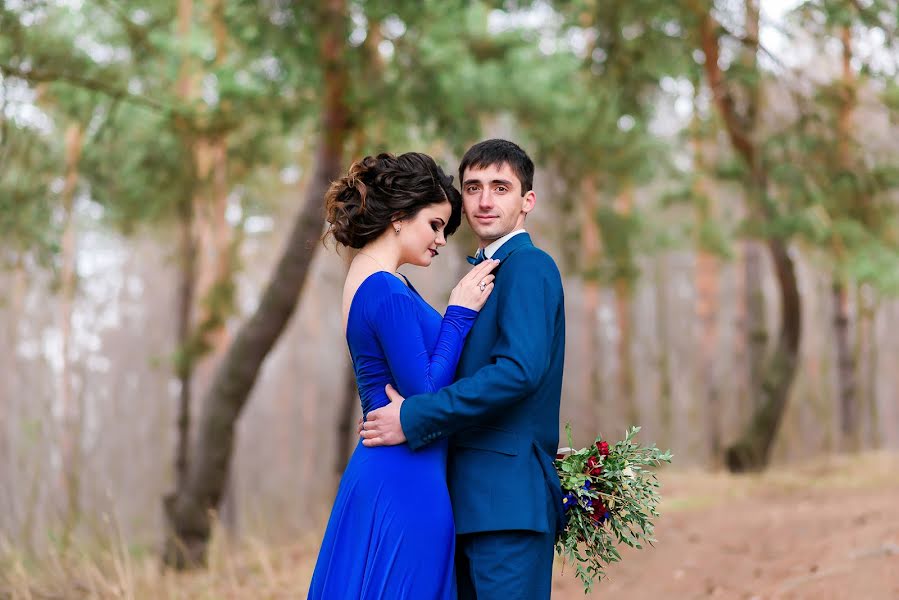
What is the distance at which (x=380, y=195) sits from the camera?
117 inches

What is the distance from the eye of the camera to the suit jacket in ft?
8.77

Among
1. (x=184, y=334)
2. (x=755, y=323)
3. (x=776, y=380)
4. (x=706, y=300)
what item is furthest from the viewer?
(x=706, y=300)

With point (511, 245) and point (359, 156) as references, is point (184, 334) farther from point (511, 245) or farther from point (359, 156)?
point (511, 245)

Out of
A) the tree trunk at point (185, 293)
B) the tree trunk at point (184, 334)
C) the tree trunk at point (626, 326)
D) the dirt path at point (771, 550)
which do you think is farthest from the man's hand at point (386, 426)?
the tree trunk at point (626, 326)

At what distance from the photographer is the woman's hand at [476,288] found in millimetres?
2889

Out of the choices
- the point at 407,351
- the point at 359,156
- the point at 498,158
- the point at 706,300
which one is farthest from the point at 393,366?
the point at 706,300

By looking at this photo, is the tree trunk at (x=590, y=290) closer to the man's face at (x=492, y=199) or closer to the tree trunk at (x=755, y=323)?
the tree trunk at (x=755, y=323)

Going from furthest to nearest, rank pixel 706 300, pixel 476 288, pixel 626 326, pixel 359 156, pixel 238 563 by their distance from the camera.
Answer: pixel 626 326, pixel 706 300, pixel 359 156, pixel 238 563, pixel 476 288

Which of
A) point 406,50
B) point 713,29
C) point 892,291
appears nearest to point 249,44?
point 406,50

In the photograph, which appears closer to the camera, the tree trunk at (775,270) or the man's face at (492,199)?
the man's face at (492,199)

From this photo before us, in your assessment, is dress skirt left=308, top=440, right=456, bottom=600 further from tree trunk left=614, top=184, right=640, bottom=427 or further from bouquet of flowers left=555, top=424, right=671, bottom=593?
tree trunk left=614, top=184, right=640, bottom=427

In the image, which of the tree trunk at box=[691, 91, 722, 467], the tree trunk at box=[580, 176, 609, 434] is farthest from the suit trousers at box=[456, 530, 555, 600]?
the tree trunk at box=[580, 176, 609, 434]

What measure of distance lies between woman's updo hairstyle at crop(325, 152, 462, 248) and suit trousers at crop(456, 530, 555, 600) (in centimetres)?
102

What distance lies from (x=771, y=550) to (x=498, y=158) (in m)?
4.17
